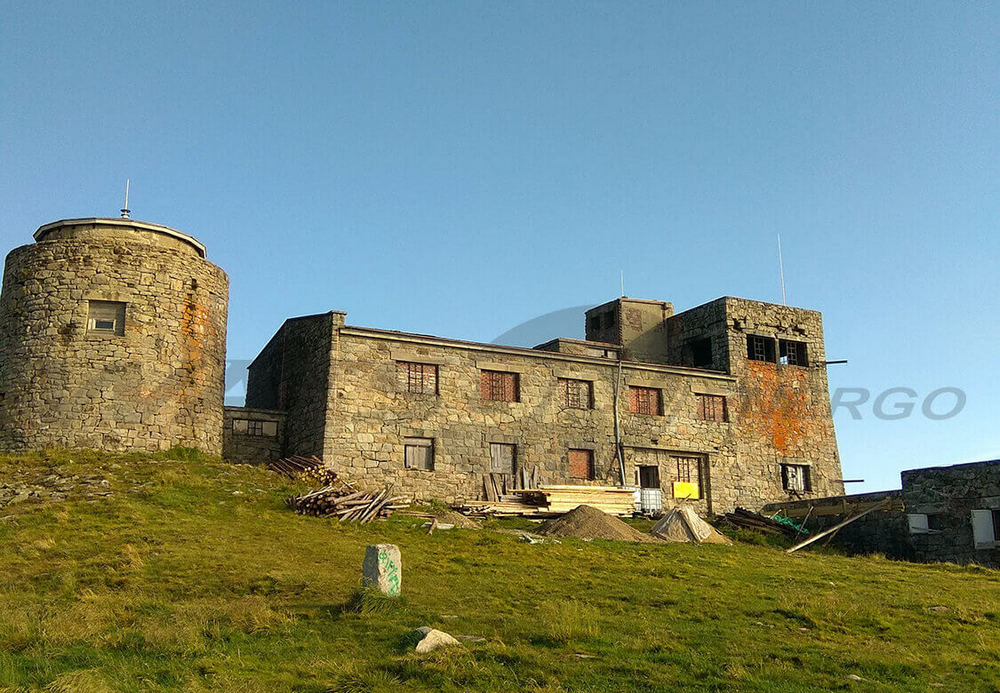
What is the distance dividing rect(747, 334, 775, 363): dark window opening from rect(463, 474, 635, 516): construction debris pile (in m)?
10.3

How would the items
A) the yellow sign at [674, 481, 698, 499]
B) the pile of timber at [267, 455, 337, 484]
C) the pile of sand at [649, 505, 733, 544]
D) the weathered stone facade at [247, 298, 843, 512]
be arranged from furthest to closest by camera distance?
the yellow sign at [674, 481, 698, 499], the weathered stone facade at [247, 298, 843, 512], the pile of timber at [267, 455, 337, 484], the pile of sand at [649, 505, 733, 544]

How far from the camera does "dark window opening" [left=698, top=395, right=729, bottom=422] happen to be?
38969mm

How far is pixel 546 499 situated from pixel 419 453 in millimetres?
4800

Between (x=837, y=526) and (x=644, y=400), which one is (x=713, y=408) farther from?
(x=837, y=526)

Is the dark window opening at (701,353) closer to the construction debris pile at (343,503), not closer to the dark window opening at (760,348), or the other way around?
the dark window opening at (760,348)

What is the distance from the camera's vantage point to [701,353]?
141 feet

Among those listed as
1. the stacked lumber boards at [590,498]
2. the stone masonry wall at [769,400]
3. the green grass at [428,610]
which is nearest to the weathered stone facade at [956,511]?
the green grass at [428,610]

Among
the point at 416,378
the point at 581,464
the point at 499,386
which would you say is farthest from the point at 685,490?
the point at 416,378

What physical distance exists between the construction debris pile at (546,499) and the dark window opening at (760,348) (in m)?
10.3

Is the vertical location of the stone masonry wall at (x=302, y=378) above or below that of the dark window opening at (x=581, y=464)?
above

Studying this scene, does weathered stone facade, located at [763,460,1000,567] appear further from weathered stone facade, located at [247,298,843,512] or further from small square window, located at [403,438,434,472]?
small square window, located at [403,438,434,472]

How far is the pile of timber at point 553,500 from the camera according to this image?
3141cm

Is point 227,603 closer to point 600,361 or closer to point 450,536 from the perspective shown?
point 450,536

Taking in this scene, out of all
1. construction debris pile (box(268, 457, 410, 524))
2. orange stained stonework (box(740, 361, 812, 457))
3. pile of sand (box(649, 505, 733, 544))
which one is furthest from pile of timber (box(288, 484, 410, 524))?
orange stained stonework (box(740, 361, 812, 457))
